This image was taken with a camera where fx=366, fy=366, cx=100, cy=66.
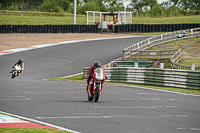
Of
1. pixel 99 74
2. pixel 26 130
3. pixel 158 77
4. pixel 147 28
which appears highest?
pixel 147 28

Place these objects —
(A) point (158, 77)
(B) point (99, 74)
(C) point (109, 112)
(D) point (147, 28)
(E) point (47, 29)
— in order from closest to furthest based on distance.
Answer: (C) point (109, 112) < (B) point (99, 74) < (A) point (158, 77) < (E) point (47, 29) < (D) point (147, 28)

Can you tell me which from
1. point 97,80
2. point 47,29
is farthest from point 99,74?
point 47,29

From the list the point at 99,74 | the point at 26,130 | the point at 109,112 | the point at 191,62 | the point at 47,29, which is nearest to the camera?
the point at 26,130

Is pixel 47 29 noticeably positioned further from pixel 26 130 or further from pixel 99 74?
pixel 26 130

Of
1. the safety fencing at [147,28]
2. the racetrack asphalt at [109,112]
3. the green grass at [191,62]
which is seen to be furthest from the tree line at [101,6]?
the racetrack asphalt at [109,112]

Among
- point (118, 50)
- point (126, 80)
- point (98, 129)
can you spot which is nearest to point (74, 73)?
point (126, 80)

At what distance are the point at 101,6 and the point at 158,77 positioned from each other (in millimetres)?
81529

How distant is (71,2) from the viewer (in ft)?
317

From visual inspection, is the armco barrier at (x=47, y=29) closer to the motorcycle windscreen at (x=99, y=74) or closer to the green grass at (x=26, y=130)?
the motorcycle windscreen at (x=99, y=74)

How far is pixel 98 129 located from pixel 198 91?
10390 millimetres

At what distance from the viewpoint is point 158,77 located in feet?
66.6

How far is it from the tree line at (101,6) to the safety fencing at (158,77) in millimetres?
56498

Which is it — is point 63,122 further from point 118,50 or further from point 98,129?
point 118,50

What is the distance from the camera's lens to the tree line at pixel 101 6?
8212 cm
